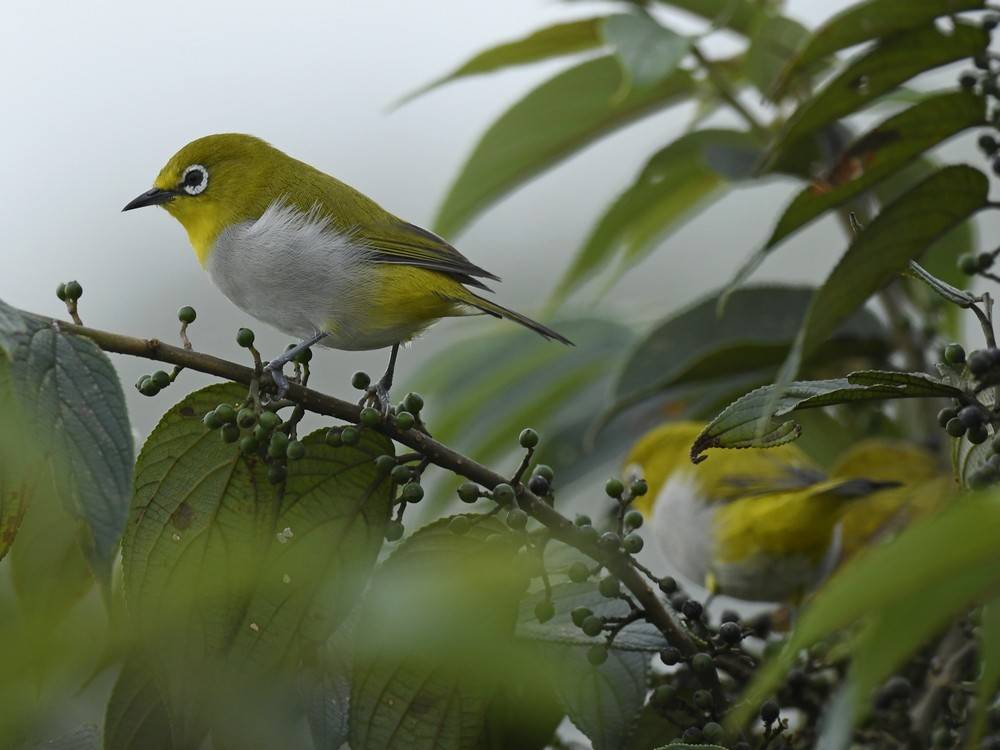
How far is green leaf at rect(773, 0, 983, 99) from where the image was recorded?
177 cm

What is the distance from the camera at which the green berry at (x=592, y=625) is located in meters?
1.29

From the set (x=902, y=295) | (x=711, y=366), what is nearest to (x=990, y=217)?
(x=902, y=295)

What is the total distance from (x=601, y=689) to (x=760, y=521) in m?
2.13

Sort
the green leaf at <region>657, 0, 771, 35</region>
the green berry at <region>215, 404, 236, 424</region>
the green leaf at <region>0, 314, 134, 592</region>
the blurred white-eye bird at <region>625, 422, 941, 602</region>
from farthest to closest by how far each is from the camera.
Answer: the blurred white-eye bird at <region>625, 422, 941, 602</region>, the green leaf at <region>657, 0, 771, 35</region>, the green berry at <region>215, 404, 236, 424</region>, the green leaf at <region>0, 314, 134, 592</region>

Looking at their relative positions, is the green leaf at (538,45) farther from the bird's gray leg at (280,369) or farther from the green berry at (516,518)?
the green berry at (516,518)

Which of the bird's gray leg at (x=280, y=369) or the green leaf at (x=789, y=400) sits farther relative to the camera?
the bird's gray leg at (x=280, y=369)

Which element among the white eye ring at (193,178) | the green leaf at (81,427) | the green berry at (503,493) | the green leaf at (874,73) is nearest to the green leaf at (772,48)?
the green leaf at (874,73)

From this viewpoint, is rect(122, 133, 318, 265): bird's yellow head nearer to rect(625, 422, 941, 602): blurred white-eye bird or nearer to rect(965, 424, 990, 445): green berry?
rect(625, 422, 941, 602): blurred white-eye bird

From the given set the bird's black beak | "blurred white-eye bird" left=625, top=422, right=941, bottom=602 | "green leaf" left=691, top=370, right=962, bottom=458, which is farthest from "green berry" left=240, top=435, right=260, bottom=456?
"blurred white-eye bird" left=625, top=422, right=941, bottom=602

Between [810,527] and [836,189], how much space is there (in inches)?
66.9

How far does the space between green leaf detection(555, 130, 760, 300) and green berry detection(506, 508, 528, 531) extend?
132 cm

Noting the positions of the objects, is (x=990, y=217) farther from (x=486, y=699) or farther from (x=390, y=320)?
(x=486, y=699)

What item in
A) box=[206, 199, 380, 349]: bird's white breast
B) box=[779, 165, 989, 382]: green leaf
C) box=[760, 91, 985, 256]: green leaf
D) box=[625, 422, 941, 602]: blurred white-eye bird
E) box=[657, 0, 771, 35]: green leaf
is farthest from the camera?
box=[625, 422, 941, 602]: blurred white-eye bird

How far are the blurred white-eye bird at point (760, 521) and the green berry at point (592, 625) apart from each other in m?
1.50
